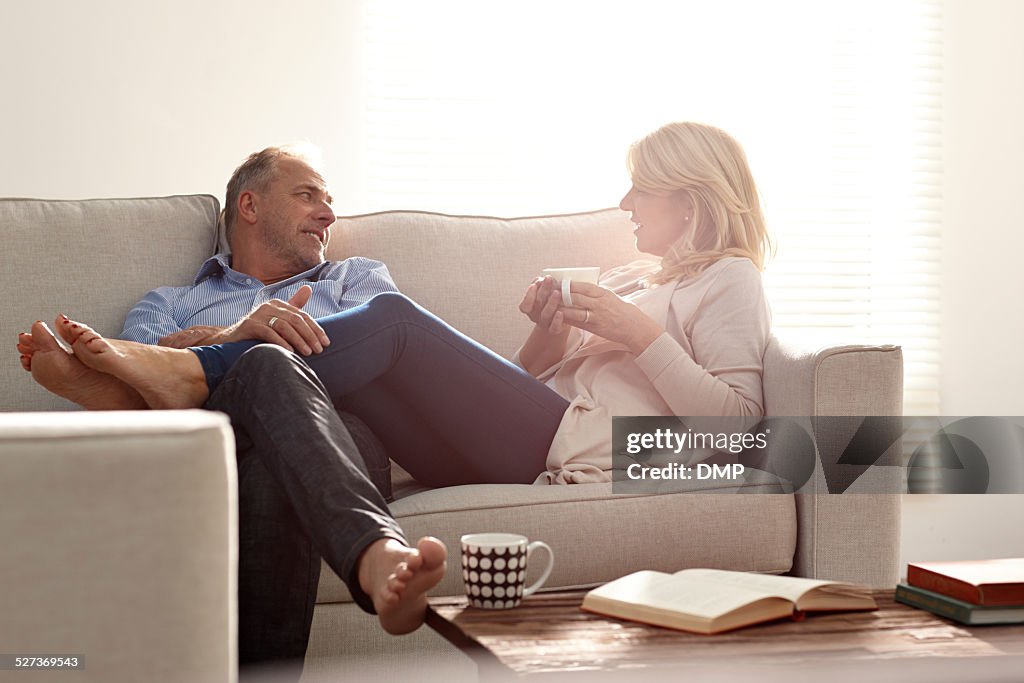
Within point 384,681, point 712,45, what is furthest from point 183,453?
point 712,45

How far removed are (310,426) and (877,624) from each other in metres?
0.69

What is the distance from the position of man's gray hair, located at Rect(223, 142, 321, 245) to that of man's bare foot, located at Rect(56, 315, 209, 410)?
79 centimetres

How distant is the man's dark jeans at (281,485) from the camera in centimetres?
121

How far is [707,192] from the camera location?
204 cm

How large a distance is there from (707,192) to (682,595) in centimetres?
118

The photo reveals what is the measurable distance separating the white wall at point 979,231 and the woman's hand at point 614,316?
1906 millimetres

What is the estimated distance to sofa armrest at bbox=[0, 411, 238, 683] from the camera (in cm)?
91

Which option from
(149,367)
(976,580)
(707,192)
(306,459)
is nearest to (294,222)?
(149,367)

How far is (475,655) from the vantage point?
0.99m

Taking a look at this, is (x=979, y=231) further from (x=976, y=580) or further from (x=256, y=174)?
(x=976, y=580)

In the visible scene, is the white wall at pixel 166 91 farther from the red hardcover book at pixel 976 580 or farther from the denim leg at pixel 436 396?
the red hardcover book at pixel 976 580

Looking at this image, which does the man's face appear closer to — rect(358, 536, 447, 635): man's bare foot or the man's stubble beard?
the man's stubble beard

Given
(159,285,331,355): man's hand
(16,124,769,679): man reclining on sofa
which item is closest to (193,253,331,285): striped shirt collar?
(16,124,769,679): man reclining on sofa

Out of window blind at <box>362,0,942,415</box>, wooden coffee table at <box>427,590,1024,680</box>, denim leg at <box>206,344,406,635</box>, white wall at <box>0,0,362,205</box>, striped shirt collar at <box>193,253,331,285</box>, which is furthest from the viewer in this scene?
window blind at <box>362,0,942,415</box>
